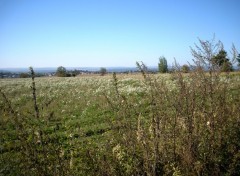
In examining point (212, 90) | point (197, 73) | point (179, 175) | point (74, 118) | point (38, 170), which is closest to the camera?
point (38, 170)

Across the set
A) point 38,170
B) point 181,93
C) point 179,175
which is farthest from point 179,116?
point 38,170

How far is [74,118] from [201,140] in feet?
33.7

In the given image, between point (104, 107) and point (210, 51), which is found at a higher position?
point (210, 51)

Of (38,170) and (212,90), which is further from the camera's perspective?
(212,90)

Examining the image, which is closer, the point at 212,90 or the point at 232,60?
the point at 212,90

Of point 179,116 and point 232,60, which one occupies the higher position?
point 232,60

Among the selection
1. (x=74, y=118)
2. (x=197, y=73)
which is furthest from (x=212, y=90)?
(x=74, y=118)

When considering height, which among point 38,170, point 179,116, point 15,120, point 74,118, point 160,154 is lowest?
point 74,118

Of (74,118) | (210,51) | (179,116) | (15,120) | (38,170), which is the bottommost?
(74,118)

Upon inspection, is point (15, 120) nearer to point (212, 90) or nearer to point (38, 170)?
point (38, 170)

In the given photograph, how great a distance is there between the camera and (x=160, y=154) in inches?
206

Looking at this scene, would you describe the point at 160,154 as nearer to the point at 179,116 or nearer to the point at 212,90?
the point at 179,116

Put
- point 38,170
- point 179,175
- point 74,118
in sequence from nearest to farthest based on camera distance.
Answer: point 38,170 < point 179,175 < point 74,118

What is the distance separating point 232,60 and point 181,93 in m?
2.16
